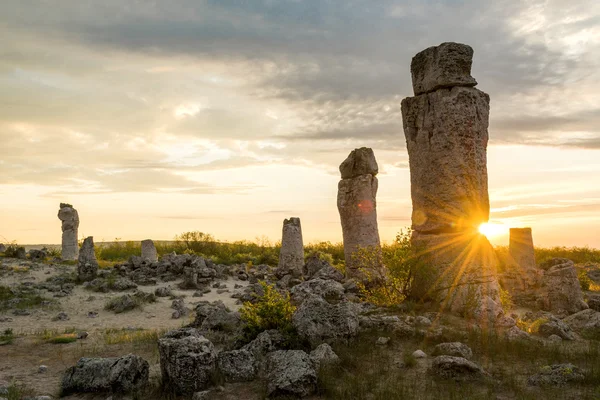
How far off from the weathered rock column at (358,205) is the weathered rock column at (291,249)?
4.19m

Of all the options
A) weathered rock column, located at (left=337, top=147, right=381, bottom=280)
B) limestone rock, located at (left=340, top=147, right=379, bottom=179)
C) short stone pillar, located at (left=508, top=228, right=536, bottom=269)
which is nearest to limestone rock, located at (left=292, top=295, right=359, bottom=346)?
weathered rock column, located at (left=337, top=147, right=381, bottom=280)

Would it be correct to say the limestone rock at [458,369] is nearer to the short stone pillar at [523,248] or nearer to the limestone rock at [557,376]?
the limestone rock at [557,376]

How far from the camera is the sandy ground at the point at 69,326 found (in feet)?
28.5

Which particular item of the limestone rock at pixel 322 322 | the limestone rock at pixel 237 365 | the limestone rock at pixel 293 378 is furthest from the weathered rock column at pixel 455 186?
the limestone rock at pixel 237 365

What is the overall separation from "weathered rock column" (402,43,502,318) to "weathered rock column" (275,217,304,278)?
1046 centimetres

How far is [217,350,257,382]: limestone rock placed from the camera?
7305 millimetres

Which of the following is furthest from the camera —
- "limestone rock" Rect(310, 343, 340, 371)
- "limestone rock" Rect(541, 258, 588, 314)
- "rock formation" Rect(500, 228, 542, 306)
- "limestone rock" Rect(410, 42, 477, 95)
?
"rock formation" Rect(500, 228, 542, 306)

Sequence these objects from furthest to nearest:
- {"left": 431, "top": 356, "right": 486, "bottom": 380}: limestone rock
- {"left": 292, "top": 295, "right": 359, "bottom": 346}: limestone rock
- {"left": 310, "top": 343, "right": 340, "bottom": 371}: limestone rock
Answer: {"left": 292, "top": 295, "right": 359, "bottom": 346}: limestone rock → {"left": 310, "top": 343, "right": 340, "bottom": 371}: limestone rock → {"left": 431, "top": 356, "right": 486, "bottom": 380}: limestone rock

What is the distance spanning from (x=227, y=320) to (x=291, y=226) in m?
11.1

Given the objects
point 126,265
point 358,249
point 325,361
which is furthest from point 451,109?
point 126,265

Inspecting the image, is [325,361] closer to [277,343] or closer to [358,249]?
[277,343]

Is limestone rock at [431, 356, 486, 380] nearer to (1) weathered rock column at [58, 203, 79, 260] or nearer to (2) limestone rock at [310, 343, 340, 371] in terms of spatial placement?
(2) limestone rock at [310, 343, 340, 371]

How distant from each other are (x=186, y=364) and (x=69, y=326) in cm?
773

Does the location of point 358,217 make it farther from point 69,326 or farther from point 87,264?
point 87,264
